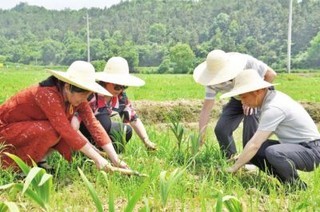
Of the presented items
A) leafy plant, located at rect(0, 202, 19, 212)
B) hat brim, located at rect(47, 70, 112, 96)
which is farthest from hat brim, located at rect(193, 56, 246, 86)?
leafy plant, located at rect(0, 202, 19, 212)

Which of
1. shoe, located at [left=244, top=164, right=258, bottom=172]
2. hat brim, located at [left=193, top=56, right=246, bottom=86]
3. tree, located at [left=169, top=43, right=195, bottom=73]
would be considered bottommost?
tree, located at [left=169, top=43, right=195, bottom=73]

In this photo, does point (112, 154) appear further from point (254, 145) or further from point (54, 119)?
point (254, 145)

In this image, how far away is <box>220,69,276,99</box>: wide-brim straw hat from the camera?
135 inches

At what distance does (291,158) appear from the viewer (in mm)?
3557

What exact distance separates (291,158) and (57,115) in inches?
65.6

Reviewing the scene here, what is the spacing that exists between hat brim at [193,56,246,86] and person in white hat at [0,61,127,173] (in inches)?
35.4

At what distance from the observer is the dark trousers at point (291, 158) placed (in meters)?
3.55

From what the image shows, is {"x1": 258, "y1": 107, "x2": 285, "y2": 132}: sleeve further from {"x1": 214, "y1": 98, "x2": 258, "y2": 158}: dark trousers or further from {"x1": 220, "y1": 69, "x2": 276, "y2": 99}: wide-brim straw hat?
{"x1": 214, "y1": 98, "x2": 258, "y2": 158}: dark trousers

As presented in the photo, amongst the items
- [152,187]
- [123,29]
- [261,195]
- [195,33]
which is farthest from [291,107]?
[123,29]

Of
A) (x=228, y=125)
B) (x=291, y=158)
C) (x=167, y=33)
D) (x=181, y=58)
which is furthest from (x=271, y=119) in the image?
(x=167, y=33)

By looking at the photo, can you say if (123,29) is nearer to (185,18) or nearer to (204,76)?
(185,18)

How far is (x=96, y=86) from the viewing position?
3.36m

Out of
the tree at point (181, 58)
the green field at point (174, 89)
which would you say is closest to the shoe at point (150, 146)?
the green field at point (174, 89)

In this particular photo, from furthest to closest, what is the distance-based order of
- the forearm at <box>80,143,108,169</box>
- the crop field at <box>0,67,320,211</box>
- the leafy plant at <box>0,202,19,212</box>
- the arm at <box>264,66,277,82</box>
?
the arm at <box>264,66,277,82</box> → the forearm at <box>80,143,108,169</box> → the crop field at <box>0,67,320,211</box> → the leafy plant at <box>0,202,19,212</box>
